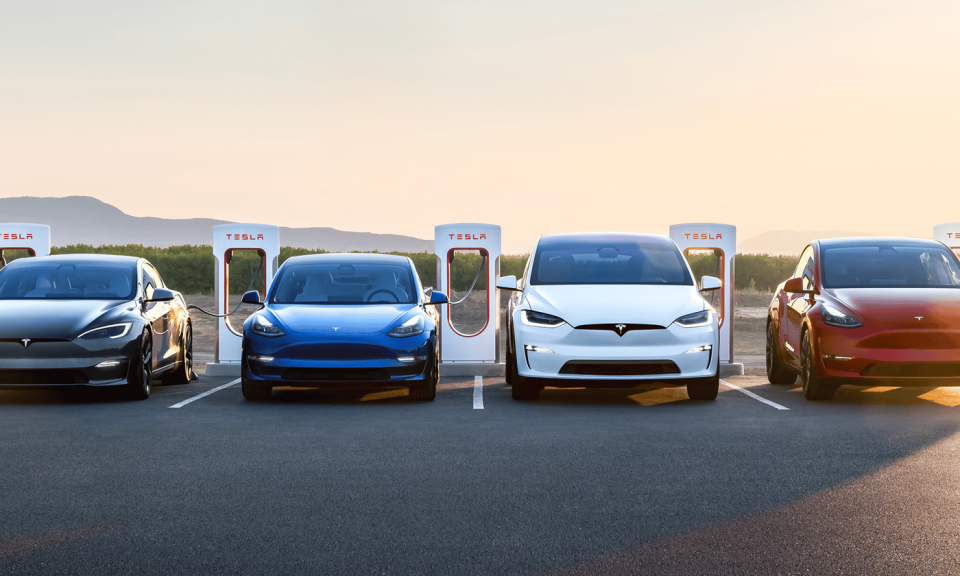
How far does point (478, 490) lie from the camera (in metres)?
5.66

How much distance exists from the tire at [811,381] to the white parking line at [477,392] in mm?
3483

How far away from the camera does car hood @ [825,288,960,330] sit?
9555 mm

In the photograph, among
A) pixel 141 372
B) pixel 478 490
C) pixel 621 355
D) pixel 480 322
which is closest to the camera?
pixel 478 490

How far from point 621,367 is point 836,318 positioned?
93.3 inches

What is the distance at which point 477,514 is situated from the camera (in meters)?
5.09

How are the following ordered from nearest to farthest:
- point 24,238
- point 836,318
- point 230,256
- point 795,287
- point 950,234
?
point 836,318 < point 795,287 < point 230,256 < point 24,238 < point 950,234

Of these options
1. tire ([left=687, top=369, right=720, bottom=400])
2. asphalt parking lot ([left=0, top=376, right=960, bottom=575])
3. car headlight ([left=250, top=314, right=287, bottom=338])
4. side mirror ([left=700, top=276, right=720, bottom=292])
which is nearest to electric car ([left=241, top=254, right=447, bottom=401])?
car headlight ([left=250, top=314, right=287, bottom=338])

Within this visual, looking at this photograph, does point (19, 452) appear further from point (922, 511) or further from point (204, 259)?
point (204, 259)

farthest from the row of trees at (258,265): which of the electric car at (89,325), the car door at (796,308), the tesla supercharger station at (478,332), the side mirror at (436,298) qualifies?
the car door at (796,308)

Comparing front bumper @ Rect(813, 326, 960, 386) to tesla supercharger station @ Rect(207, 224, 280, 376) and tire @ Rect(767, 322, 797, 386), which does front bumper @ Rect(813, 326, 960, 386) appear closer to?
tire @ Rect(767, 322, 797, 386)

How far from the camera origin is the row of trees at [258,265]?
122 ft

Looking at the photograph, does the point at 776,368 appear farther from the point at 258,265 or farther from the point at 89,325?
the point at 258,265

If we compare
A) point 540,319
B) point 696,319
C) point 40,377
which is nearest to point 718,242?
point 696,319

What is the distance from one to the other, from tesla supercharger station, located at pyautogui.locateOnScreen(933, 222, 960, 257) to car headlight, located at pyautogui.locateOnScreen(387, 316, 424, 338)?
33.9ft
